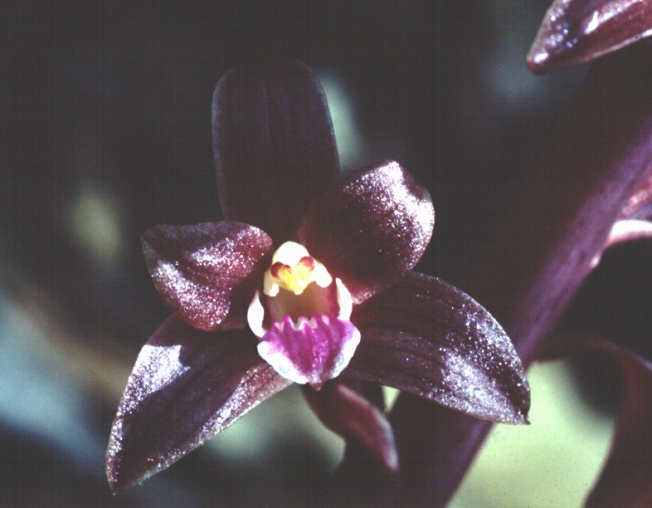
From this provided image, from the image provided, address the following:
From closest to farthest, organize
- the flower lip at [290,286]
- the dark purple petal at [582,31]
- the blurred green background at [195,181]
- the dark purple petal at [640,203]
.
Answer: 1. the dark purple petal at [582,31]
2. the flower lip at [290,286]
3. the dark purple petal at [640,203]
4. the blurred green background at [195,181]

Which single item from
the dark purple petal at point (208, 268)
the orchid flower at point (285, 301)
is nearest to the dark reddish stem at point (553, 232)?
the orchid flower at point (285, 301)

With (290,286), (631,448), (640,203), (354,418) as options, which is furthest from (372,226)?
(631,448)

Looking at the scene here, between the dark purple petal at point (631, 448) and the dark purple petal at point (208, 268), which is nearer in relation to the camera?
the dark purple petal at point (208, 268)

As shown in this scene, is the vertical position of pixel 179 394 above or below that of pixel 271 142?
below

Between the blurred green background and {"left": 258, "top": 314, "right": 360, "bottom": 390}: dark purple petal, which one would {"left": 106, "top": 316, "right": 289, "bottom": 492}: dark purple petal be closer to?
{"left": 258, "top": 314, "right": 360, "bottom": 390}: dark purple petal

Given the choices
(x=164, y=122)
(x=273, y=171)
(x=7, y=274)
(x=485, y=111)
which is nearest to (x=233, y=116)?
(x=273, y=171)

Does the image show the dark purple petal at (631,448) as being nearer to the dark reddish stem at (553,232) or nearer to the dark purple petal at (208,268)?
the dark reddish stem at (553,232)

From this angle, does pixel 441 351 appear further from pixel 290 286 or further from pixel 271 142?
pixel 271 142
